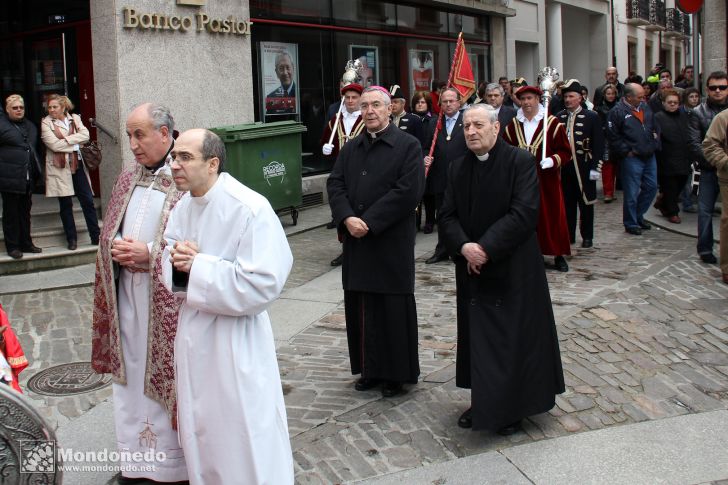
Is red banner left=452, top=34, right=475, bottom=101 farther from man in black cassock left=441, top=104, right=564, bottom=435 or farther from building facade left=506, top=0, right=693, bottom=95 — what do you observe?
building facade left=506, top=0, right=693, bottom=95

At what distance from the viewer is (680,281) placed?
844 centimetres

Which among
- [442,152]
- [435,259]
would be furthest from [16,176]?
[442,152]

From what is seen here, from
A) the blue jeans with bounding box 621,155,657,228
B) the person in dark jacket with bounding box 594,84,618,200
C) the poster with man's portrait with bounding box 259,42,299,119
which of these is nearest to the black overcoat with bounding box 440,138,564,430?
the blue jeans with bounding box 621,155,657,228

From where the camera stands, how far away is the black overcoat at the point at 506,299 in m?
4.73

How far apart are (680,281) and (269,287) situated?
6.03 metres

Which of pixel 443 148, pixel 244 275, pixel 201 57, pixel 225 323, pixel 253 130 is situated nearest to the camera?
pixel 244 275

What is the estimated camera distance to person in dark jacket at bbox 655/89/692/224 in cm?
1194

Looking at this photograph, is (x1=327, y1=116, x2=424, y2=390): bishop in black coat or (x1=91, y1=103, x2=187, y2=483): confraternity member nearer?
(x1=91, y1=103, x2=187, y2=483): confraternity member

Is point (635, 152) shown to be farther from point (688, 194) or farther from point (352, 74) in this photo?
point (352, 74)

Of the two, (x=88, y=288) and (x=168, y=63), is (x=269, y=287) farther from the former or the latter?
(x=168, y=63)

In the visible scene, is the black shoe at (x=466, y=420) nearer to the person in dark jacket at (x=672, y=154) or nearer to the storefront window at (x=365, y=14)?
the person in dark jacket at (x=672, y=154)

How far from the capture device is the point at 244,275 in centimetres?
347

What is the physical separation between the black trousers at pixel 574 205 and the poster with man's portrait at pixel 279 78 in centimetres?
536

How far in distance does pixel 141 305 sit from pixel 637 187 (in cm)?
851
